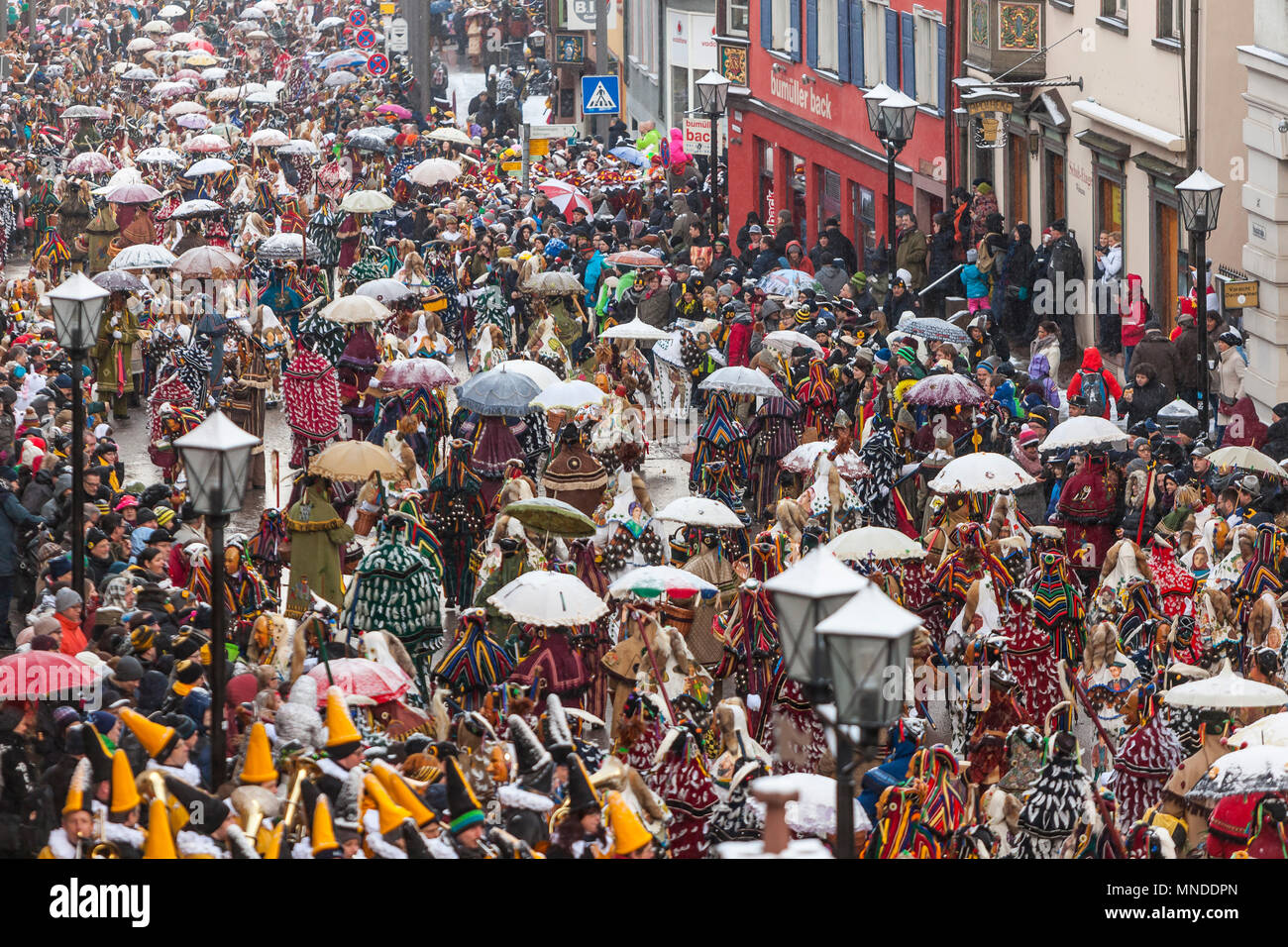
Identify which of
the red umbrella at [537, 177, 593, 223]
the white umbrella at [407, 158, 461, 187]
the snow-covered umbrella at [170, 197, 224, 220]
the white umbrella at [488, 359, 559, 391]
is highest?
the white umbrella at [407, 158, 461, 187]

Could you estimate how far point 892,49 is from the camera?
35062mm

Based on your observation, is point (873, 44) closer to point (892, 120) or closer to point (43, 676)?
point (892, 120)

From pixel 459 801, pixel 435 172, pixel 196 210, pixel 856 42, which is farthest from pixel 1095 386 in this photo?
pixel 435 172

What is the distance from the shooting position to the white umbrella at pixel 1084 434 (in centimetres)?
1847

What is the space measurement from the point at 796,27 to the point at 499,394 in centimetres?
2007

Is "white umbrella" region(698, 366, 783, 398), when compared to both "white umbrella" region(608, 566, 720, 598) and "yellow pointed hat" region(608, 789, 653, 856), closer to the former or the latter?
"white umbrella" region(608, 566, 720, 598)

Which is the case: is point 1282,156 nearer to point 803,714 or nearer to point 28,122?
point 803,714

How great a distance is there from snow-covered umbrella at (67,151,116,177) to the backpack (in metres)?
19.6

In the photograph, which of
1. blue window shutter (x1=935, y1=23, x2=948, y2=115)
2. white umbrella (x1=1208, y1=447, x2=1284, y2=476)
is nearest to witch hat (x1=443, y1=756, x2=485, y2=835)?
white umbrella (x1=1208, y1=447, x2=1284, y2=476)

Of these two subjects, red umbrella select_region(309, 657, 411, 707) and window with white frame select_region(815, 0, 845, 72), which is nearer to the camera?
Answer: red umbrella select_region(309, 657, 411, 707)

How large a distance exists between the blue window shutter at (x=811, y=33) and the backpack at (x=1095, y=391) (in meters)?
16.9

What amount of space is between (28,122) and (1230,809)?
36.4 m

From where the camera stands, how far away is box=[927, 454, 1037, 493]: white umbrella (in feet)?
58.0
